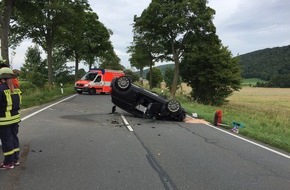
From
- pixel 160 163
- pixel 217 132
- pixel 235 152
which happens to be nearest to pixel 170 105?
pixel 217 132

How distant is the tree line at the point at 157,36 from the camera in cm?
2919

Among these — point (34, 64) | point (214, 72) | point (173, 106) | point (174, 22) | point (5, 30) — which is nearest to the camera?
point (173, 106)

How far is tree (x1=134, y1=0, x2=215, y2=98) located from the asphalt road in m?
22.9

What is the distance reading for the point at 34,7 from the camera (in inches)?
842

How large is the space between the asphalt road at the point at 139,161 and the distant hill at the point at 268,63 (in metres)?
110

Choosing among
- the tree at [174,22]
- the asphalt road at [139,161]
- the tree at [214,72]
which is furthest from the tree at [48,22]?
the asphalt road at [139,161]

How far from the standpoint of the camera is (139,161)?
7.16m

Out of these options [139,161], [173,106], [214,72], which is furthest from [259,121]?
[214,72]

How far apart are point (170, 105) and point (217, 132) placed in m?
2.49

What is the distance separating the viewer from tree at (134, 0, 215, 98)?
108 ft

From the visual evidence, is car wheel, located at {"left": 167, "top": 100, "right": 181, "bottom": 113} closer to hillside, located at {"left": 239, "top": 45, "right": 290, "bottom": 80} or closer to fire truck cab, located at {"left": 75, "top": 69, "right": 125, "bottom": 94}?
fire truck cab, located at {"left": 75, "top": 69, "right": 125, "bottom": 94}

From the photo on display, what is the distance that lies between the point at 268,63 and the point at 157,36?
4237 inches

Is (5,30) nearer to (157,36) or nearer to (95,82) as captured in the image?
(95,82)

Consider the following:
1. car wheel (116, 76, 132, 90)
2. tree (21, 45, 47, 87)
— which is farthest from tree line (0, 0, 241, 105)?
tree (21, 45, 47, 87)
